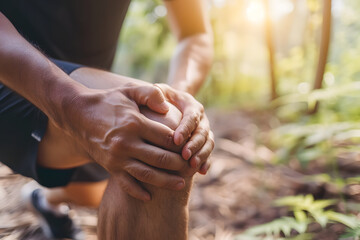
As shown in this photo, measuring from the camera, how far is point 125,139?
2.43 feet

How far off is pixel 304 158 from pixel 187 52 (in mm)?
885

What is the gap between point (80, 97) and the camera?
771 mm

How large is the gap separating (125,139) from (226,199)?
122cm

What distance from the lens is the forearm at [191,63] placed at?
1.31 m

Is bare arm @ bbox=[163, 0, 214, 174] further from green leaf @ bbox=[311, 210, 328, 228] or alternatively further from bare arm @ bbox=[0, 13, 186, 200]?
green leaf @ bbox=[311, 210, 328, 228]

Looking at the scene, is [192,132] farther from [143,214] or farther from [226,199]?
[226,199]

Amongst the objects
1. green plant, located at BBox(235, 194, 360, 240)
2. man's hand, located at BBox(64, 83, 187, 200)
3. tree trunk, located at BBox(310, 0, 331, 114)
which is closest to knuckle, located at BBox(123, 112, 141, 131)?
man's hand, located at BBox(64, 83, 187, 200)

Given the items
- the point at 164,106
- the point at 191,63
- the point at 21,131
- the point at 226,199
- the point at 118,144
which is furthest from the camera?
the point at 226,199

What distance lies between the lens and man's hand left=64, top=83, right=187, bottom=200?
742mm

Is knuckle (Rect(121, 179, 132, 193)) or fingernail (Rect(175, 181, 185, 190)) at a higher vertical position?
fingernail (Rect(175, 181, 185, 190))

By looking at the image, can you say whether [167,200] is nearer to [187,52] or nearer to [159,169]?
[159,169]

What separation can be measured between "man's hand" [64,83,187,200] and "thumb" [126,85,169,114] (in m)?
0.04

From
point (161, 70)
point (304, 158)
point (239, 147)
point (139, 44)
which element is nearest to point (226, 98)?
point (161, 70)

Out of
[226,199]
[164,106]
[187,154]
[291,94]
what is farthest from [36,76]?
[291,94]
